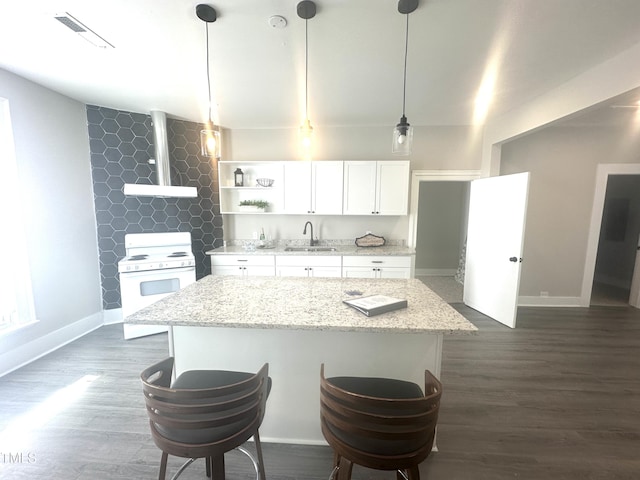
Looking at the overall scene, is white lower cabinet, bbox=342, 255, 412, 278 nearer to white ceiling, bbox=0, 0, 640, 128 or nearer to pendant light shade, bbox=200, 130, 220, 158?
white ceiling, bbox=0, 0, 640, 128

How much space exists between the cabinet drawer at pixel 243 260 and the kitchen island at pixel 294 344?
1.86m

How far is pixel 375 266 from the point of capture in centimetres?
359

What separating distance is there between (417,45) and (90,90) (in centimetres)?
328

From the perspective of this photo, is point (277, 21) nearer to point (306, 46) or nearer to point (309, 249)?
point (306, 46)

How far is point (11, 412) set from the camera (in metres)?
1.93

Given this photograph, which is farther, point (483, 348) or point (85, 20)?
point (483, 348)

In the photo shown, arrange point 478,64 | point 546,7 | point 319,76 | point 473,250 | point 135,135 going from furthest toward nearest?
1. point 473,250
2. point 135,135
3. point 319,76
4. point 478,64
5. point 546,7

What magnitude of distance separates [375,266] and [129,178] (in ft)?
11.2

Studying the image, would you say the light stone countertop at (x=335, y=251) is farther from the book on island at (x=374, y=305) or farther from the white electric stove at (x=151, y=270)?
the book on island at (x=374, y=305)

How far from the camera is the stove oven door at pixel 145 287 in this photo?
3.01m

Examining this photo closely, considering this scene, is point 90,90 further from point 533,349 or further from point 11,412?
point 533,349

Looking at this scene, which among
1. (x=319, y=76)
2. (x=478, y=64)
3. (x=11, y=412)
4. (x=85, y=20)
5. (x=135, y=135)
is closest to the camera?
(x=85, y=20)

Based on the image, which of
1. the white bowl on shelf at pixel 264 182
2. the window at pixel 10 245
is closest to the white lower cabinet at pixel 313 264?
the white bowl on shelf at pixel 264 182

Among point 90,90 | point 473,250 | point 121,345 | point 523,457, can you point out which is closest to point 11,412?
point 121,345
